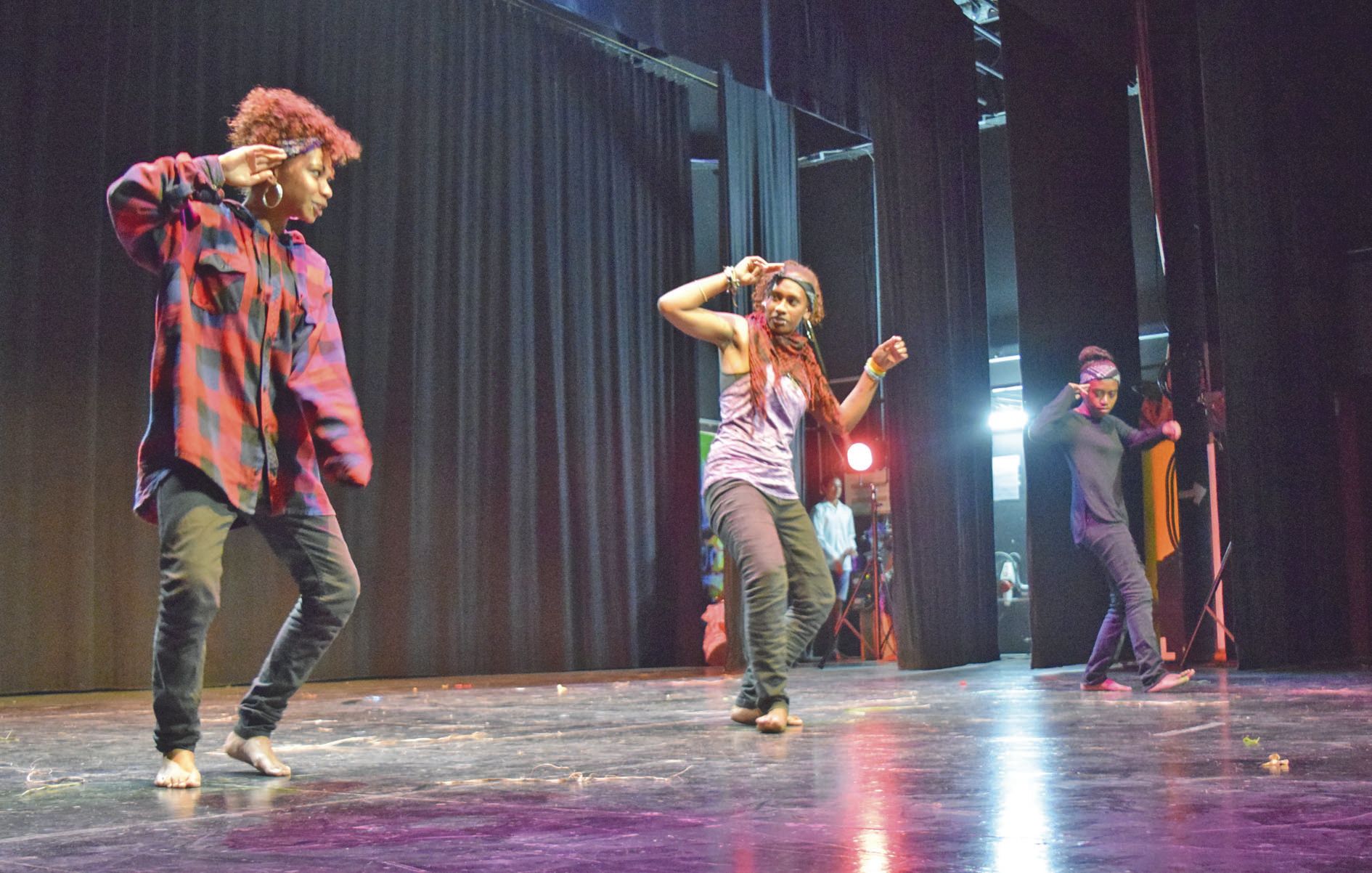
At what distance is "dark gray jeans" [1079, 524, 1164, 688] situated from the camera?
6281 mm

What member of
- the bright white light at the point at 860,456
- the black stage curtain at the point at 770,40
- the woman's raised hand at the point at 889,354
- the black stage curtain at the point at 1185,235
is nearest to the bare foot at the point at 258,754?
the woman's raised hand at the point at 889,354

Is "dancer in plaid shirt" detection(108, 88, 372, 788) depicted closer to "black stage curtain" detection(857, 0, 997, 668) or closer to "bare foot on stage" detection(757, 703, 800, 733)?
"bare foot on stage" detection(757, 703, 800, 733)

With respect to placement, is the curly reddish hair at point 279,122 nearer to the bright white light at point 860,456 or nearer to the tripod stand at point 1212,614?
the tripod stand at point 1212,614

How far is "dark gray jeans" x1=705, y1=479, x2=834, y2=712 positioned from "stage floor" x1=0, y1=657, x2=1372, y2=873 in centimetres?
24

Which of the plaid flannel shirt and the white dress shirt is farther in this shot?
the white dress shirt

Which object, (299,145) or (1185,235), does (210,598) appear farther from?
(1185,235)

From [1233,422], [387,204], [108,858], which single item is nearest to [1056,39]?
[1233,422]

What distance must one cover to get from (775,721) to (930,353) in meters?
6.22

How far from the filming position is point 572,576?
10844mm

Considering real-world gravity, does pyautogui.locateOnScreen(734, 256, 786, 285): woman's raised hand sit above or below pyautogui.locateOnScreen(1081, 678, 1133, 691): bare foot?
above

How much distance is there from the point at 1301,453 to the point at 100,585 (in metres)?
7.48

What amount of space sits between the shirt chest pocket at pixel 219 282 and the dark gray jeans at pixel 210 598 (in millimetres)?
385

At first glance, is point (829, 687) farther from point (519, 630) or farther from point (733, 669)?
point (519, 630)

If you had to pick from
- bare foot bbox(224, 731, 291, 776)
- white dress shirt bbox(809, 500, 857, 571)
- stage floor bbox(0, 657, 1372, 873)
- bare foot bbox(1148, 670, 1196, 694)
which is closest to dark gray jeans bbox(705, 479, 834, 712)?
stage floor bbox(0, 657, 1372, 873)
